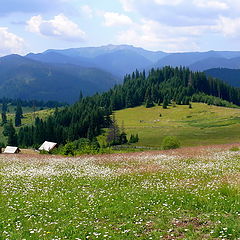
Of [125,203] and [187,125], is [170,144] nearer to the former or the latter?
[125,203]

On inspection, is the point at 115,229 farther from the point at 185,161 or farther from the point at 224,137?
the point at 224,137

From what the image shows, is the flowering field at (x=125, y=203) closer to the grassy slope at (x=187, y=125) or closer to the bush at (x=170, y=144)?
the bush at (x=170, y=144)

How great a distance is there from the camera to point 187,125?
493 ft

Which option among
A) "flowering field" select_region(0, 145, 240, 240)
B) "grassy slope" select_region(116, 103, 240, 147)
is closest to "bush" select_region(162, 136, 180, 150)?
"flowering field" select_region(0, 145, 240, 240)

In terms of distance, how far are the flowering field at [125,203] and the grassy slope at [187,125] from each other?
76.9 m

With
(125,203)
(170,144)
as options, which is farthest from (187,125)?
(125,203)

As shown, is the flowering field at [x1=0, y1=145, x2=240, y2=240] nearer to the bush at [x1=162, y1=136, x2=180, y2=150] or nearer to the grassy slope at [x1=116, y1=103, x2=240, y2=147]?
the bush at [x1=162, y1=136, x2=180, y2=150]

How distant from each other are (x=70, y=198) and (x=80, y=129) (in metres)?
141

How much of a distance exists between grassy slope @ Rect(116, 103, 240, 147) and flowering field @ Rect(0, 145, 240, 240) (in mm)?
76937

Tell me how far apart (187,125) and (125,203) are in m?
139

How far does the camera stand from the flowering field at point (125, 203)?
1153cm

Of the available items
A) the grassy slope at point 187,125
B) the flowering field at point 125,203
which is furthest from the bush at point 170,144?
the grassy slope at point 187,125

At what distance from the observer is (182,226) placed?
11.8 m

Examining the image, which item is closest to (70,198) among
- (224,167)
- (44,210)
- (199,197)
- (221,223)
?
(44,210)
